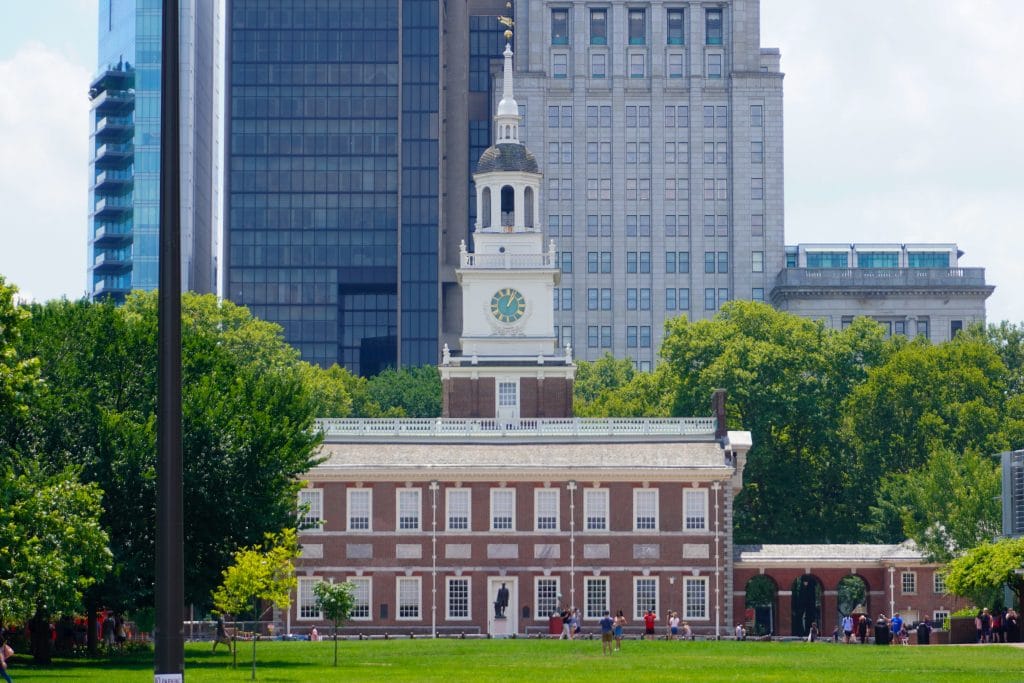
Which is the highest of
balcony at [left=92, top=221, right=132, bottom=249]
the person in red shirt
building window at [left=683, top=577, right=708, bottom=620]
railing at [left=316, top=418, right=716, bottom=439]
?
balcony at [left=92, top=221, right=132, bottom=249]

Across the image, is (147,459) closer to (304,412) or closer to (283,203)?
(304,412)

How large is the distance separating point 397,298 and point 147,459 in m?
132

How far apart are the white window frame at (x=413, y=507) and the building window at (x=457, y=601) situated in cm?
262

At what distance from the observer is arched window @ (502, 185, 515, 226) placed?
9262cm

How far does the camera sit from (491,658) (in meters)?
55.6

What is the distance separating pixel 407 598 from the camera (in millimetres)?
83312

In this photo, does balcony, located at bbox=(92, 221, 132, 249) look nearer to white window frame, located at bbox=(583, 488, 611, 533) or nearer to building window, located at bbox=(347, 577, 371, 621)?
building window, located at bbox=(347, 577, 371, 621)

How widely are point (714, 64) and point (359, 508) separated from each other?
377 feet

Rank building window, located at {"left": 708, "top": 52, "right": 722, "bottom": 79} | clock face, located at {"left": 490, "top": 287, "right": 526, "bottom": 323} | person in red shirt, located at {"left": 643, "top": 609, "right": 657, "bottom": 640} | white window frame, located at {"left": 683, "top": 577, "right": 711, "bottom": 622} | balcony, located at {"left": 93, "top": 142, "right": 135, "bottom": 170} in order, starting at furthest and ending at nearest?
building window, located at {"left": 708, "top": 52, "right": 722, "bottom": 79} → balcony, located at {"left": 93, "top": 142, "right": 135, "bottom": 170} → clock face, located at {"left": 490, "top": 287, "right": 526, "bottom": 323} → white window frame, located at {"left": 683, "top": 577, "right": 711, "bottom": 622} → person in red shirt, located at {"left": 643, "top": 609, "right": 657, "bottom": 640}

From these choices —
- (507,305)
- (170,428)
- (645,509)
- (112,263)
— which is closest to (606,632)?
(645,509)

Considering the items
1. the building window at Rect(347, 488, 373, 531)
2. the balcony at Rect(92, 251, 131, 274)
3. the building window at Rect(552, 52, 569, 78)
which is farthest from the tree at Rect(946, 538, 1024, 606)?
the balcony at Rect(92, 251, 131, 274)

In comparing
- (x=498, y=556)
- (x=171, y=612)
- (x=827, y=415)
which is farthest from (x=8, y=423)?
(x=827, y=415)

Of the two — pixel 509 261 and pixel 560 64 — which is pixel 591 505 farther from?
pixel 560 64

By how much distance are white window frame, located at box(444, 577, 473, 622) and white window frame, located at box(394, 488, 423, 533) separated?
2.49 m
